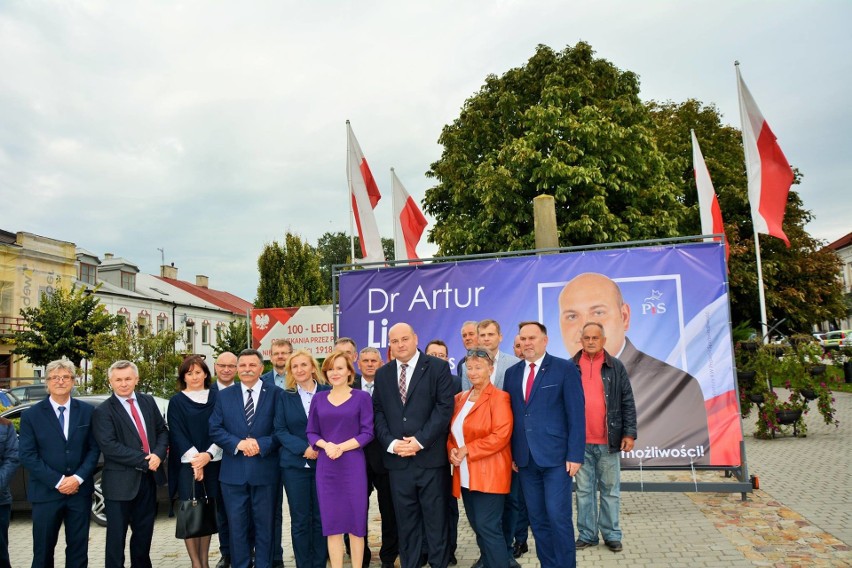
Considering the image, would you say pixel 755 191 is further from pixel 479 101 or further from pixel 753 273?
pixel 753 273

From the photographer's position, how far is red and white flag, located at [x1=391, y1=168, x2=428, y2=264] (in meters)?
13.8

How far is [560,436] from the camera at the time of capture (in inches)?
202

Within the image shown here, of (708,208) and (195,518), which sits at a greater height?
(708,208)

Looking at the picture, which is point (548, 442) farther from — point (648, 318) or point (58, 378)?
point (58, 378)

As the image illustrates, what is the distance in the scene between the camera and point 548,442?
5117 millimetres

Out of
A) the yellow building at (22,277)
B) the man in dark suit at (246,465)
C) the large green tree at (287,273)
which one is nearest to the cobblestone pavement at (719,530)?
the man in dark suit at (246,465)

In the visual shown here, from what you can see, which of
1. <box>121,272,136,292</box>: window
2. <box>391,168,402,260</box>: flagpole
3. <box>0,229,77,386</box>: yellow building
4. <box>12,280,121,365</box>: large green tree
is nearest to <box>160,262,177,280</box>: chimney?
<box>121,272,136,292</box>: window

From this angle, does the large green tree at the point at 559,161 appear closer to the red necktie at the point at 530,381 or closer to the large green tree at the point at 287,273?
the large green tree at the point at 287,273

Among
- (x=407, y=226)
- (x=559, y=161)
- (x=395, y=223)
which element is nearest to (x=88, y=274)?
(x=559, y=161)

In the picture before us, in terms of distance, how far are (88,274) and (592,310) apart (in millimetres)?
39939

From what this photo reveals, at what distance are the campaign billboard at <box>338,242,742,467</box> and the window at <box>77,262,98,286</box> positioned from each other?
37.8 m

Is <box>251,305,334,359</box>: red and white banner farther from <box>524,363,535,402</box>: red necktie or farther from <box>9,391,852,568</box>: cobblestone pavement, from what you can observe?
<box>524,363,535,402</box>: red necktie

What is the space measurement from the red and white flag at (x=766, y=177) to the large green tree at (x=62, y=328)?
2375cm

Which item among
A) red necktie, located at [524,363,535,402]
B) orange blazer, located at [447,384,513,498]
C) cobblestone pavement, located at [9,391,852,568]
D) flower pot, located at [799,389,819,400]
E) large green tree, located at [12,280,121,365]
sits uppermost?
large green tree, located at [12,280,121,365]
